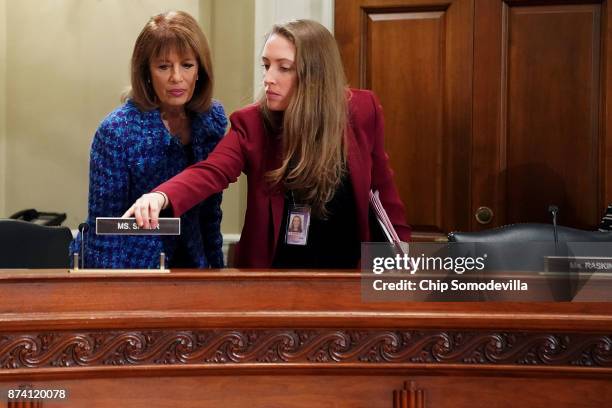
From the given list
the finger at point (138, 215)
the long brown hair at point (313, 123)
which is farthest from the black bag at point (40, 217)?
the finger at point (138, 215)

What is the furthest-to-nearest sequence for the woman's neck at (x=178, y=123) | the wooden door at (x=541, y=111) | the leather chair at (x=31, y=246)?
1. the wooden door at (x=541, y=111)
2. the leather chair at (x=31, y=246)
3. the woman's neck at (x=178, y=123)

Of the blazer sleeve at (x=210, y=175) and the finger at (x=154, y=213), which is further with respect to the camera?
the blazer sleeve at (x=210, y=175)

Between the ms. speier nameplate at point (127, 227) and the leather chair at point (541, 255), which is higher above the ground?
the ms. speier nameplate at point (127, 227)

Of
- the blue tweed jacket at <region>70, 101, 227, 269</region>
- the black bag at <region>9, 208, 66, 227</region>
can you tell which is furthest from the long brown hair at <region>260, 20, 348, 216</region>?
the black bag at <region>9, 208, 66, 227</region>

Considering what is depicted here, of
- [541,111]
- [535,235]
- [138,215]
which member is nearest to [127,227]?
[138,215]

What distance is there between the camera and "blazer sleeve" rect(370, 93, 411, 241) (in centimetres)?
241

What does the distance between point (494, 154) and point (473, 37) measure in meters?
0.53

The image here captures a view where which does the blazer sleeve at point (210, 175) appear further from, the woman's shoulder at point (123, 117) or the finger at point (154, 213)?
the woman's shoulder at point (123, 117)

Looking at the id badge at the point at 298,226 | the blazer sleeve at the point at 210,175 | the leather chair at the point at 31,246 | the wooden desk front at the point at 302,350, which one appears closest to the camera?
the wooden desk front at the point at 302,350

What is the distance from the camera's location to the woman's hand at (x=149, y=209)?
6.05ft

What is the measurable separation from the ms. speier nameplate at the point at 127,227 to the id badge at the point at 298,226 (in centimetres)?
44

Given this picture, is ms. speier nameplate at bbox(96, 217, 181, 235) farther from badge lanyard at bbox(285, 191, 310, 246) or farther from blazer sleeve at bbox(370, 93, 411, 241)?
blazer sleeve at bbox(370, 93, 411, 241)

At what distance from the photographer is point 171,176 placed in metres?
2.31

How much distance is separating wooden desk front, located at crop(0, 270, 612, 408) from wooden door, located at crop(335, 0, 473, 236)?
230 cm
